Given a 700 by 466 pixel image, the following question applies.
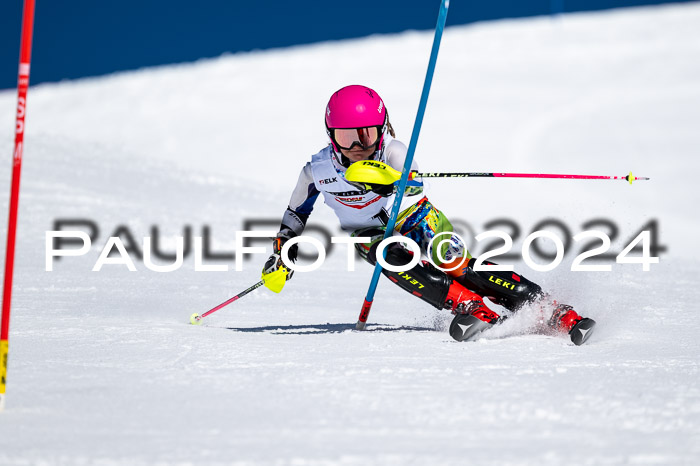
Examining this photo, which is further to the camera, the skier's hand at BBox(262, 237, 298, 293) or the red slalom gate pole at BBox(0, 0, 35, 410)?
the skier's hand at BBox(262, 237, 298, 293)

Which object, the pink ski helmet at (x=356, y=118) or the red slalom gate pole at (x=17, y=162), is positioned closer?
the red slalom gate pole at (x=17, y=162)

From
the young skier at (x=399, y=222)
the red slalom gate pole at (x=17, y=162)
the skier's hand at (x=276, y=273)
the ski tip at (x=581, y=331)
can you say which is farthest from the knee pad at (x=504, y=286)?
the red slalom gate pole at (x=17, y=162)

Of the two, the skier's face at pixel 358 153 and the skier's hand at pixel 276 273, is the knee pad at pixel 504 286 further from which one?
the skier's hand at pixel 276 273

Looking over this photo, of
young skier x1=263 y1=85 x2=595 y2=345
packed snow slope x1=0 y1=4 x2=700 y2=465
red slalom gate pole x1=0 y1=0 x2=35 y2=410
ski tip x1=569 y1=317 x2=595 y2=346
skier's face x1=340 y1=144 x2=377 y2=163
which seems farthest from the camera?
skier's face x1=340 y1=144 x2=377 y2=163

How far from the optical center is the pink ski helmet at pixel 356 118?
4.34 m

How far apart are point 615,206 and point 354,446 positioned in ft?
45.2

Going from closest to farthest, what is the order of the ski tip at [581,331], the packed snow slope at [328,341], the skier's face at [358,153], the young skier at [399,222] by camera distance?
the packed snow slope at [328,341]
the ski tip at [581,331]
the young skier at [399,222]
the skier's face at [358,153]

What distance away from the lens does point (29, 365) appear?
11.1 ft

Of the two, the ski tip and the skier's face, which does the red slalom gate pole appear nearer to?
the skier's face

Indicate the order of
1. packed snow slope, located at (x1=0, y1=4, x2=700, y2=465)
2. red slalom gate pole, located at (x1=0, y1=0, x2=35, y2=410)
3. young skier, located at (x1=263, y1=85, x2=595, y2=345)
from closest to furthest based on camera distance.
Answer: packed snow slope, located at (x1=0, y1=4, x2=700, y2=465) < red slalom gate pole, located at (x1=0, y1=0, x2=35, y2=410) < young skier, located at (x1=263, y1=85, x2=595, y2=345)

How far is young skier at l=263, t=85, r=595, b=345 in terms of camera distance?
4324 mm

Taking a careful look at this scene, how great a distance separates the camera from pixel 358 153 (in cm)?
445

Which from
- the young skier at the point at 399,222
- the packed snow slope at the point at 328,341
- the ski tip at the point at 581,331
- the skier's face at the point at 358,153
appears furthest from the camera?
the skier's face at the point at 358,153

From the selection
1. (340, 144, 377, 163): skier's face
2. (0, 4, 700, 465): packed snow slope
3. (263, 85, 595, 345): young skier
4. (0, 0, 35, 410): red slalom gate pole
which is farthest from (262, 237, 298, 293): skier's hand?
(0, 0, 35, 410): red slalom gate pole
